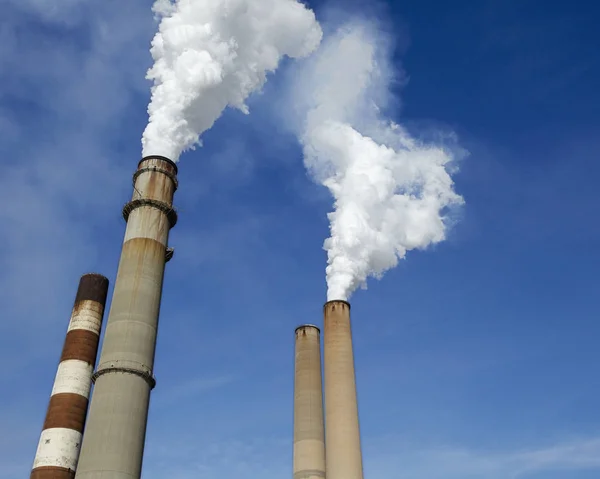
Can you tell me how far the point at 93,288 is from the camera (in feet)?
80.1

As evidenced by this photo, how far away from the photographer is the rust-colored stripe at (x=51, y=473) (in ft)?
64.5

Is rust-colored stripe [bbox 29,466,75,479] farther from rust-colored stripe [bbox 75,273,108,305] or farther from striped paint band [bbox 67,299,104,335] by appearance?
rust-colored stripe [bbox 75,273,108,305]

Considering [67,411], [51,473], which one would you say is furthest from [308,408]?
[51,473]

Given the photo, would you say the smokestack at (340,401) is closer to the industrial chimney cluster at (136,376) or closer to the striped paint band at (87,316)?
the industrial chimney cluster at (136,376)

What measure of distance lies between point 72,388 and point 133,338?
19.6 feet

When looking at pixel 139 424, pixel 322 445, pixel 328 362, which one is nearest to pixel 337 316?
pixel 328 362

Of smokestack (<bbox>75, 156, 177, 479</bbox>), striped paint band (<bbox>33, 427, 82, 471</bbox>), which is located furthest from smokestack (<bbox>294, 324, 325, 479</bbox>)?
smokestack (<bbox>75, 156, 177, 479</bbox>)

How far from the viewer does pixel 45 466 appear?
19.8 metres

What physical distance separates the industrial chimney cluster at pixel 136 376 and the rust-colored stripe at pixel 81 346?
0.13 ft

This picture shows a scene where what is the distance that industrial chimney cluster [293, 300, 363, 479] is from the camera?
24656 millimetres

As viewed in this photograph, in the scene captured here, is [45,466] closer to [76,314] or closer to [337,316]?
[76,314]

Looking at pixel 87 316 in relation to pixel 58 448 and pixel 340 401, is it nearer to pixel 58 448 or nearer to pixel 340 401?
pixel 58 448

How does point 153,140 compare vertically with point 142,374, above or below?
above

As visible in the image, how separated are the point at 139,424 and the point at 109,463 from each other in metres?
1.37
